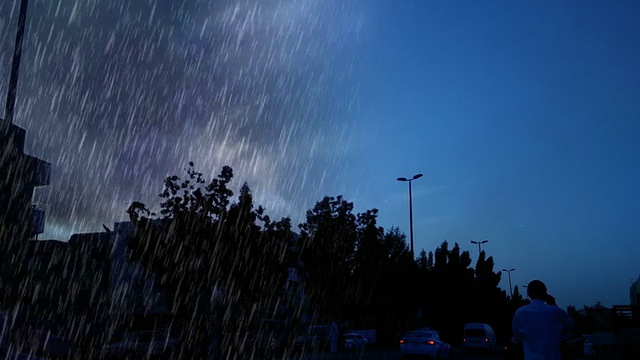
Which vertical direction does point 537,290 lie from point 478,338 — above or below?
below

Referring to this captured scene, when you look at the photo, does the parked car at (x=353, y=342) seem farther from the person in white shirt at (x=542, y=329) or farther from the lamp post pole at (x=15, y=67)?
the person in white shirt at (x=542, y=329)

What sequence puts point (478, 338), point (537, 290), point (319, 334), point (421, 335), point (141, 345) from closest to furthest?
1. point (537, 290)
2. point (141, 345)
3. point (421, 335)
4. point (478, 338)
5. point (319, 334)

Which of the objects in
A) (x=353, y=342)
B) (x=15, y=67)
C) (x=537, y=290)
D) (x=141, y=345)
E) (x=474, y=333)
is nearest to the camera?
(x=537, y=290)

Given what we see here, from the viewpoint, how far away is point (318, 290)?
32.0 meters

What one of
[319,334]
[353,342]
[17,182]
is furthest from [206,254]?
[319,334]

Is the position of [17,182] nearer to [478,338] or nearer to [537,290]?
[537,290]

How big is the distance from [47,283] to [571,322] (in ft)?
85.2

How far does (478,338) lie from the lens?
3297cm

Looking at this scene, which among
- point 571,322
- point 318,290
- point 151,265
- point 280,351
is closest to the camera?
point 571,322

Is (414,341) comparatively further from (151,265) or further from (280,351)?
(151,265)

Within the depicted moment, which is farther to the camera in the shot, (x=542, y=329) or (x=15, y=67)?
(x=15, y=67)

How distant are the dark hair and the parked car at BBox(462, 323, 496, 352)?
30062 millimetres

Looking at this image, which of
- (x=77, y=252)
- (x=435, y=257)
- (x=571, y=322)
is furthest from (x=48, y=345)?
(x=435, y=257)

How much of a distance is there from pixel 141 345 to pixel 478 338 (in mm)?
19389
